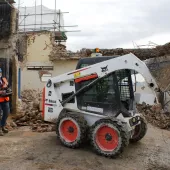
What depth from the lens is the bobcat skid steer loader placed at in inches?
198

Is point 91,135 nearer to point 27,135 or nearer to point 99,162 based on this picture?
point 99,162

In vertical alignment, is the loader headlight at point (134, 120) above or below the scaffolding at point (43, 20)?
below

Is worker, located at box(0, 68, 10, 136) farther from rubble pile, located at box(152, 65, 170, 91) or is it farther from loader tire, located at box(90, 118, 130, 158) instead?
rubble pile, located at box(152, 65, 170, 91)

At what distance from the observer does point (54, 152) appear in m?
5.34

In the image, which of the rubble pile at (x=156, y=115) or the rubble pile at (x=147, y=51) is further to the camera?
the rubble pile at (x=147, y=51)

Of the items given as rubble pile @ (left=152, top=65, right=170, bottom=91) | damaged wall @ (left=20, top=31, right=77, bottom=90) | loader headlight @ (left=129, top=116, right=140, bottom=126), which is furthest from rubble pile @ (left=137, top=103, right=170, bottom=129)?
damaged wall @ (left=20, top=31, right=77, bottom=90)

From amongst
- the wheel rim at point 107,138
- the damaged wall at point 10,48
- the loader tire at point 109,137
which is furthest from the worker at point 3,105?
the wheel rim at point 107,138

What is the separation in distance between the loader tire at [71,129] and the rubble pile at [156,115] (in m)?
4.49

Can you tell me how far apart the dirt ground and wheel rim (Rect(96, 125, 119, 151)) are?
0.25 m

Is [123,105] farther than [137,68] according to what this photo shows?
Yes

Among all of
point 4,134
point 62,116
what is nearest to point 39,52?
point 4,134

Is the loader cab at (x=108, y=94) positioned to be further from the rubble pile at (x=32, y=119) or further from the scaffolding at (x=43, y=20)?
the scaffolding at (x=43, y=20)

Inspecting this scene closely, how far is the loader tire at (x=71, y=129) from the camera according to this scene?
17.7 feet

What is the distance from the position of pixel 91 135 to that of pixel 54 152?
87cm
